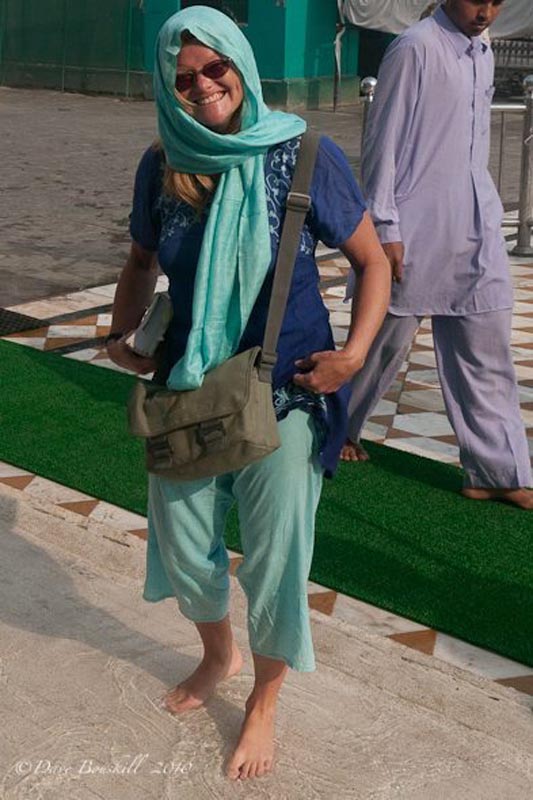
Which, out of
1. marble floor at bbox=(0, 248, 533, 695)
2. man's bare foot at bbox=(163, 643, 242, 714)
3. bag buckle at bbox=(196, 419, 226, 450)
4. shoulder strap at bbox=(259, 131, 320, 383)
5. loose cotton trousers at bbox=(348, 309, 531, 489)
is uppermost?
shoulder strap at bbox=(259, 131, 320, 383)

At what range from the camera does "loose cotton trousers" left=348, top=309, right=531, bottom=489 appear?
535cm

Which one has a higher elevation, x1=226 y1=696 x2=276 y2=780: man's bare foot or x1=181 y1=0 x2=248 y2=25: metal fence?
x1=181 y1=0 x2=248 y2=25: metal fence

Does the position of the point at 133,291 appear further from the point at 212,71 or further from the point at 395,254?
the point at 395,254

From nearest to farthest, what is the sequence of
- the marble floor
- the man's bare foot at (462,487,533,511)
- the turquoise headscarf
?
the turquoise headscarf, the marble floor, the man's bare foot at (462,487,533,511)

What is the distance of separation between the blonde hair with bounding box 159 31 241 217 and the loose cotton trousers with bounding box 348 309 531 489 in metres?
2.17

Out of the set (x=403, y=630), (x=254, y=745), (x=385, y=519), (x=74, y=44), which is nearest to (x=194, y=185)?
(x=254, y=745)

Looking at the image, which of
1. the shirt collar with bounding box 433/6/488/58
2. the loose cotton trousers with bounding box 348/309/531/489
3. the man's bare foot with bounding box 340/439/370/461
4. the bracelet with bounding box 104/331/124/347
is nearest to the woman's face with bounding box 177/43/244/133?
the bracelet with bounding box 104/331/124/347

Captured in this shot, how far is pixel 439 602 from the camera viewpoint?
4637 mm

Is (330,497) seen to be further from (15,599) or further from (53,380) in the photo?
(53,380)

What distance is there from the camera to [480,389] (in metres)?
5.40

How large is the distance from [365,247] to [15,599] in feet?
6.16

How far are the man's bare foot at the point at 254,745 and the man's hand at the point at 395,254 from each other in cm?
201

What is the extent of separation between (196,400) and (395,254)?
6.46 feet

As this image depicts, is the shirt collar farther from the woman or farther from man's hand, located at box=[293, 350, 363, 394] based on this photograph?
man's hand, located at box=[293, 350, 363, 394]
